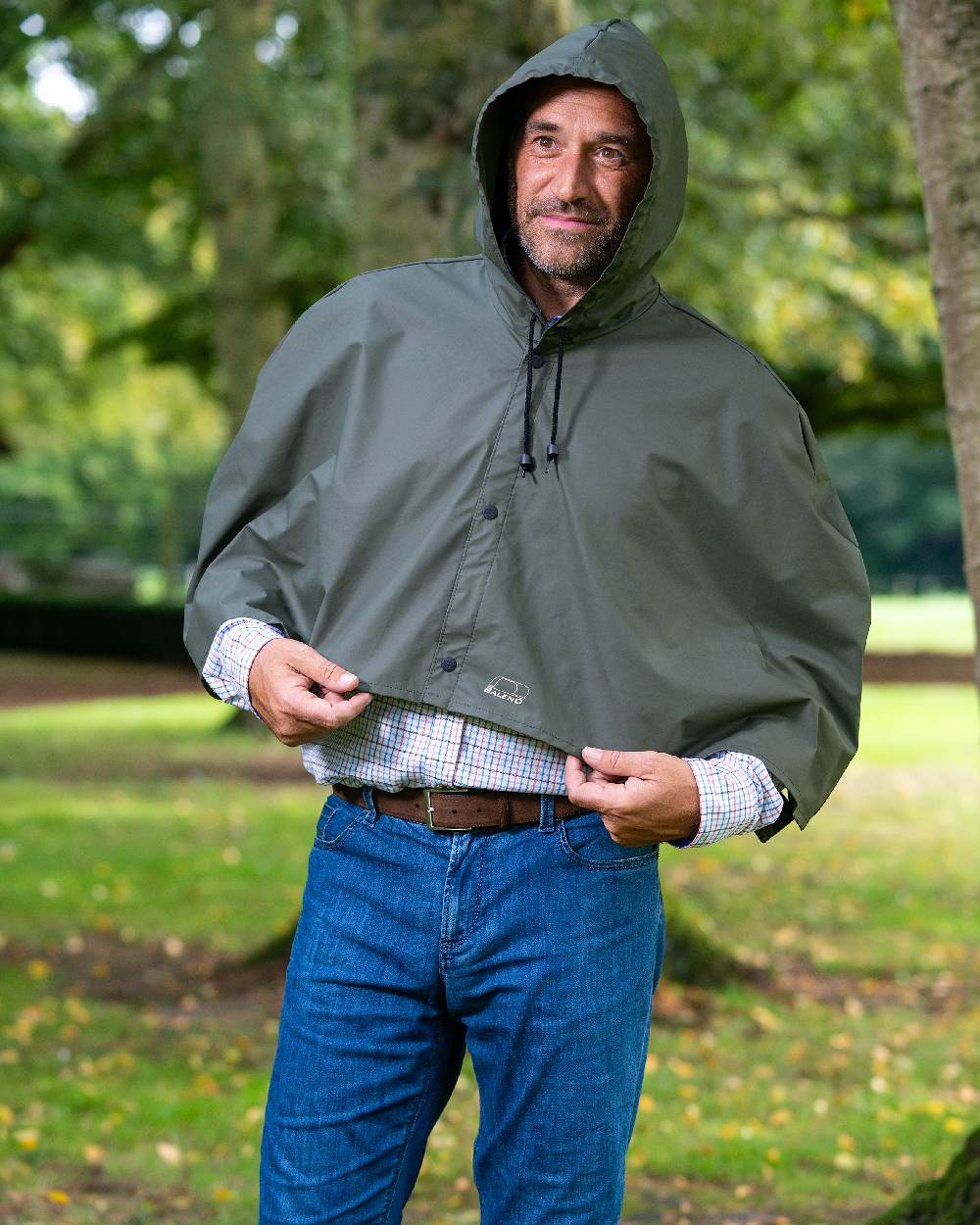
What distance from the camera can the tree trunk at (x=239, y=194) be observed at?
44.7 feet

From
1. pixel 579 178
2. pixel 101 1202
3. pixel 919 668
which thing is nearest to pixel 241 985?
pixel 101 1202

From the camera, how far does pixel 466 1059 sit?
5930 millimetres

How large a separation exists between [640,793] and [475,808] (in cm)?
26

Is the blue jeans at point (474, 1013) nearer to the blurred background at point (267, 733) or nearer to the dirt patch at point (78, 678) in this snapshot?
the blurred background at point (267, 733)

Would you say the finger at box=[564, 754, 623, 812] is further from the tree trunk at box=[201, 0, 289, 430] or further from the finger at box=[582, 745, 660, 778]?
the tree trunk at box=[201, 0, 289, 430]

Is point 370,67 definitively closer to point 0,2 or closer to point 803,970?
point 803,970

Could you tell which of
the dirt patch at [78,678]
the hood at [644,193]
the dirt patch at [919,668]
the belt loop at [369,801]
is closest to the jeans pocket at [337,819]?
the belt loop at [369,801]

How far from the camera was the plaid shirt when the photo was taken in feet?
7.84

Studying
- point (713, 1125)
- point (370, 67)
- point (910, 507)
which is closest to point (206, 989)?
point (713, 1125)

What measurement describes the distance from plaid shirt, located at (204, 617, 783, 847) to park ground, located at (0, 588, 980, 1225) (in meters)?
2.32

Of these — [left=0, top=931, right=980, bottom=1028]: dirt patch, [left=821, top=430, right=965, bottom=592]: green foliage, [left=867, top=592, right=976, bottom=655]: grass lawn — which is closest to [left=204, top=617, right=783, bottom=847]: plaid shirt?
[left=0, top=931, right=980, bottom=1028]: dirt patch

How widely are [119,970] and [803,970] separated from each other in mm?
2915

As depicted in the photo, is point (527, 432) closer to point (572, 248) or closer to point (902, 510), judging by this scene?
point (572, 248)

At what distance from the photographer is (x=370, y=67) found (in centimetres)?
645
